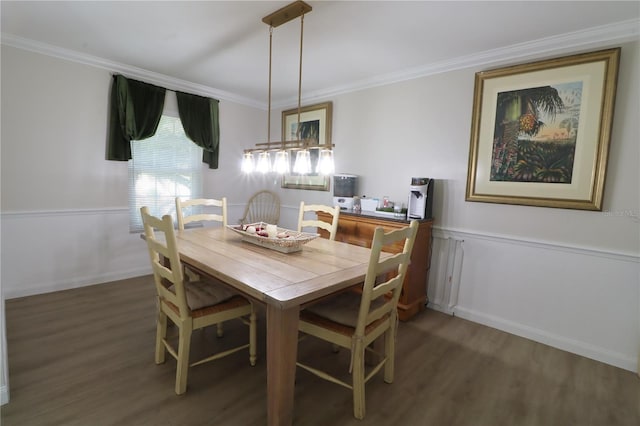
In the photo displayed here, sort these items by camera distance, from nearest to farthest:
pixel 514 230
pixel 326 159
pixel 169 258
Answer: pixel 169 258, pixel 326 159, pixel 514 230

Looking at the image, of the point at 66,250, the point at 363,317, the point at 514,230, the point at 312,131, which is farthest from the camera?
the point at 312,131

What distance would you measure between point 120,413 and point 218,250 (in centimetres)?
98

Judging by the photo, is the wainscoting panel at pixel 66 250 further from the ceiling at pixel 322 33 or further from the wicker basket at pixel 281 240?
the wicker basket at pixel 281 240

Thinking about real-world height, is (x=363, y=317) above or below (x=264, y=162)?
below

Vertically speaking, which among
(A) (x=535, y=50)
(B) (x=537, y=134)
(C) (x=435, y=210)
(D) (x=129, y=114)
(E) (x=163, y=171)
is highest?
(A) (x=535, y=50)

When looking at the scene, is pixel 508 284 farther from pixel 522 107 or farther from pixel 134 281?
pixel 134 281

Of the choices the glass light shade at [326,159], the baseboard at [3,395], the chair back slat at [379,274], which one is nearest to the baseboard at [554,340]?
the chair back slat at [379,274]

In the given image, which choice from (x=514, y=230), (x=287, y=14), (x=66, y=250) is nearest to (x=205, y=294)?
(x=287, y=14)

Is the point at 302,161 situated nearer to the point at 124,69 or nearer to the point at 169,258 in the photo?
the point at 169,258

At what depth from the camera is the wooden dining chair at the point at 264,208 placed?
4495 mm

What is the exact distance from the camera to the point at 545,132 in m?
2.40

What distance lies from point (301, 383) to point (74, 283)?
2746mm

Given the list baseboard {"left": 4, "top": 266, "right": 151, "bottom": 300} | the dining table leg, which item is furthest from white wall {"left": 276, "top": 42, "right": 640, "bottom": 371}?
baseboard {"left": 4, "top": 266, "right": 151, "bottom": 300}

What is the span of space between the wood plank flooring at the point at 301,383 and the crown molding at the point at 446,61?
7.52 ft
